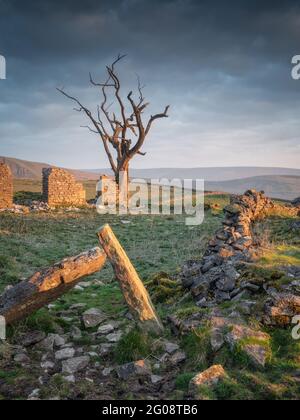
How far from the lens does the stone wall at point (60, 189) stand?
28031mm

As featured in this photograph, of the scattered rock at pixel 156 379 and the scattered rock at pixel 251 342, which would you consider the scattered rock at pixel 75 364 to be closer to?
the scattered rock at pixel 156 379

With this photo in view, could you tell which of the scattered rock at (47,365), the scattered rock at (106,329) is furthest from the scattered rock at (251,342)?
the scattered rock at (47,365)

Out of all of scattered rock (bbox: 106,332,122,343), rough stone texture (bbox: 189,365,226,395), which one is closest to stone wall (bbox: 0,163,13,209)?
scattered rock (bbox: 106,332,122,343)

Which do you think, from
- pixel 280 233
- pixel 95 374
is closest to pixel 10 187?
pixel 280 233

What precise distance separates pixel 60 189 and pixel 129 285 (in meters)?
21.9

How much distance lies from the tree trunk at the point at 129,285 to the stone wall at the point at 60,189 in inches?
818

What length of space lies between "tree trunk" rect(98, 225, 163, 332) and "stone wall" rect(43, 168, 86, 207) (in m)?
20.8

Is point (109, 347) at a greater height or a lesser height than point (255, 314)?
lesser

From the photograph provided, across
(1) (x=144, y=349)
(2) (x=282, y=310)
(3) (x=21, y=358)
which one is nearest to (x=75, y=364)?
(3) (x=21, y=358)

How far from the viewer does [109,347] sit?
280 inches

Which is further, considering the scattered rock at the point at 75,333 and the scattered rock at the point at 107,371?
the scattered rock at the point at 75,333

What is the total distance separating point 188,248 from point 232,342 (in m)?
9.61

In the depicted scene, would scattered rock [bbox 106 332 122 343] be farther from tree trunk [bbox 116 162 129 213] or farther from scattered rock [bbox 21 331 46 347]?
tree trunk [bbox 116 162 129 213]

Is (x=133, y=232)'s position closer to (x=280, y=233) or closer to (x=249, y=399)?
(x=280, y=233)
